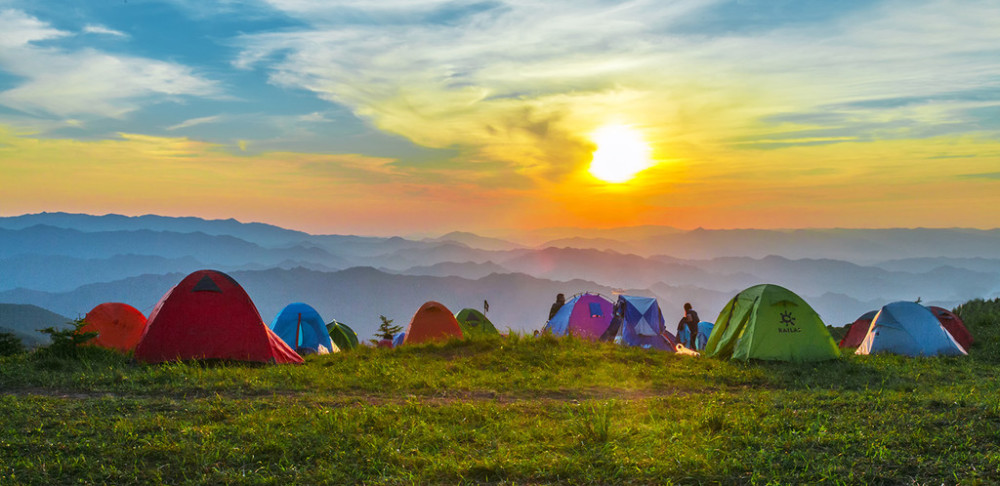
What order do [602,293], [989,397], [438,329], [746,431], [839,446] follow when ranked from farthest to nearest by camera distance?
[602,293]
[438,329]
[989,397]
[746,431]
[839,446]

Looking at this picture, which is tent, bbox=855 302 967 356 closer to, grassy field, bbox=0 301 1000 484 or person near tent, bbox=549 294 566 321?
grassy field, bbox=0 301 1000 484

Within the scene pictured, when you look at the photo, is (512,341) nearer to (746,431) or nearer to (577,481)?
(746,431)

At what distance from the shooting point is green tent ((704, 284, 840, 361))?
1580 centimetres

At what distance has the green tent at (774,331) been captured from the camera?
15797 mm

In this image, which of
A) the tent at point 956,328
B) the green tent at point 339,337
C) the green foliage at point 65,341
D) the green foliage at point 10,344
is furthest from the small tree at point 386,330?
the tent at point 956,328

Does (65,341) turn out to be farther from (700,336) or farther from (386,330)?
(700,336)

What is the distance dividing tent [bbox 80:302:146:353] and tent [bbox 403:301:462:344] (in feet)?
29.3

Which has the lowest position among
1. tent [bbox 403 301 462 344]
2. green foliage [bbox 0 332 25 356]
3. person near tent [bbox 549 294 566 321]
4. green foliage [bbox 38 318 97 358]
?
green foliage [bbox 0 332 25 356]

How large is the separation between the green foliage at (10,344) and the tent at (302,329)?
9030 millimetres

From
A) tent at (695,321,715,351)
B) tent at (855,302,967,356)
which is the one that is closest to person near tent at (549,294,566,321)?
tent at (695,321,715,351)

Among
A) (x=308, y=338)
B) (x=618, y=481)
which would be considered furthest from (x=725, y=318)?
(x=308, y=338)

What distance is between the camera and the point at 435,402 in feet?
33.6

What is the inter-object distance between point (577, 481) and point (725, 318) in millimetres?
12101

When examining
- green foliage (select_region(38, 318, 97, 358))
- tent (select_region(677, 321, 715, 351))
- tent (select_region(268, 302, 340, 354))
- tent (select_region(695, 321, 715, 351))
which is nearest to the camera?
green foliage (select_region(38, 318, 97, 358))
